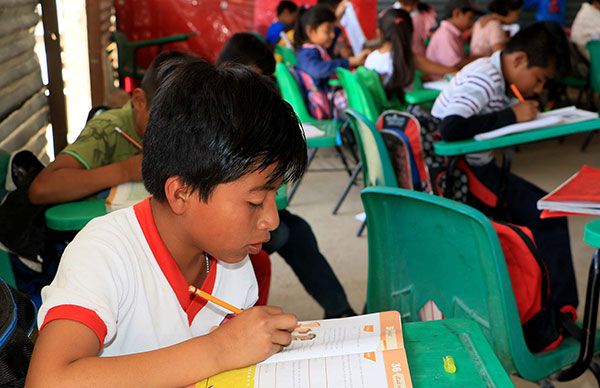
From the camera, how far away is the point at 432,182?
2814 mm

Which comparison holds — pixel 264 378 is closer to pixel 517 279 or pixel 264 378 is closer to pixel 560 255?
pixel 517 279

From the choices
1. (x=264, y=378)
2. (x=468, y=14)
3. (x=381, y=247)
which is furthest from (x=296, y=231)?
(x=468, y=14)

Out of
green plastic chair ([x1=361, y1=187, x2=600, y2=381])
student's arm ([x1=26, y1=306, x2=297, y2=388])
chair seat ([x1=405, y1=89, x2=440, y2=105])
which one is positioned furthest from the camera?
chair seat ([x1=405, y1=89, x2=440, y2=105])

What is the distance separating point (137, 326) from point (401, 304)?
2.77 ft

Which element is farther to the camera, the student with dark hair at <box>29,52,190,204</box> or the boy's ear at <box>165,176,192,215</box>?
the student with dark hair at <box>29,52,190,204</box>

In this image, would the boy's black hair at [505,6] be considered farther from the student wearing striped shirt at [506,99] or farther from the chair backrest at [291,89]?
the student wearing striped shirt at [506,99]

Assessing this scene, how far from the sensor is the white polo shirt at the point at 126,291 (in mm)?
990

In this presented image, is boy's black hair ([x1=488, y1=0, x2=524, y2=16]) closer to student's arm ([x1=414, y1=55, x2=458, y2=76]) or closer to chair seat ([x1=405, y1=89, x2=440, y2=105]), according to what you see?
student's arm ([x1=414, y1=55, x2=458, y2=76])

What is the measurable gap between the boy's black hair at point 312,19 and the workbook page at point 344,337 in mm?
4383

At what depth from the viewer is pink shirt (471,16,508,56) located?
6160 mm

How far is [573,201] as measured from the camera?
1701 millimetres

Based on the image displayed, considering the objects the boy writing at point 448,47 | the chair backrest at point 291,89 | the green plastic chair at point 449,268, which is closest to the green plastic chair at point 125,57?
the chair backrest at point 291,89

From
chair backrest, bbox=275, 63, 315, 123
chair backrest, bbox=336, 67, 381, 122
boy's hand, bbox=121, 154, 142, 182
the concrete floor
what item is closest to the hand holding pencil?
boy's hand, bbox=121, 154, 142, 182

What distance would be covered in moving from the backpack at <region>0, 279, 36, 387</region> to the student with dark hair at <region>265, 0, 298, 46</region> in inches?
227
